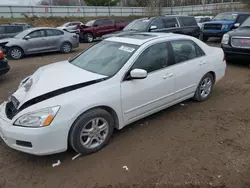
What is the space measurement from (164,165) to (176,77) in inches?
64.8

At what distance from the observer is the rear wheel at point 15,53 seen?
9766mm

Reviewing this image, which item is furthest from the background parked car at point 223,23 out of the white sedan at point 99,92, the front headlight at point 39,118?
the front headlight at point 39,118

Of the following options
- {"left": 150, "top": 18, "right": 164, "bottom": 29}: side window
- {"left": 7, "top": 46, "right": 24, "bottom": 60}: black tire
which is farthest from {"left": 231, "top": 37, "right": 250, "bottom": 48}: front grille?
{"left": 7, "top": 46, "right": 24, "bottom": 60}: black tire

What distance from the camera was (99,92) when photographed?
2.79 meters

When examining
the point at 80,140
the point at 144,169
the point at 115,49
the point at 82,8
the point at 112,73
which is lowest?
the point at 144,169

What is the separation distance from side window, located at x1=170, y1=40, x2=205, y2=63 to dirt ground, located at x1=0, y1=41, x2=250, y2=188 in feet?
3.67

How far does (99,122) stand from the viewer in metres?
2.94

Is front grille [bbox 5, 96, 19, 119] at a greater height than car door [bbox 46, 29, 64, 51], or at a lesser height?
lesser

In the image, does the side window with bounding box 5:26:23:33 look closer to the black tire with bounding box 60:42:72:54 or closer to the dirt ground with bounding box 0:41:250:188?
the black tire with bounding box 60:42:72:54

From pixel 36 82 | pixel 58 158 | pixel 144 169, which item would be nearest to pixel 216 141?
pixel 144 169

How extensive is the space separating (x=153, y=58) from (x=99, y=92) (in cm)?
123

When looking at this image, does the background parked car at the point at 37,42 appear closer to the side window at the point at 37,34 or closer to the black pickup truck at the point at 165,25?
the side window at the point at 37,34

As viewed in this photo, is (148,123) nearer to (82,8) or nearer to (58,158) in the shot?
(58,158)

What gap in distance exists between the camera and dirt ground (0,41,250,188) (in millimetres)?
2467
